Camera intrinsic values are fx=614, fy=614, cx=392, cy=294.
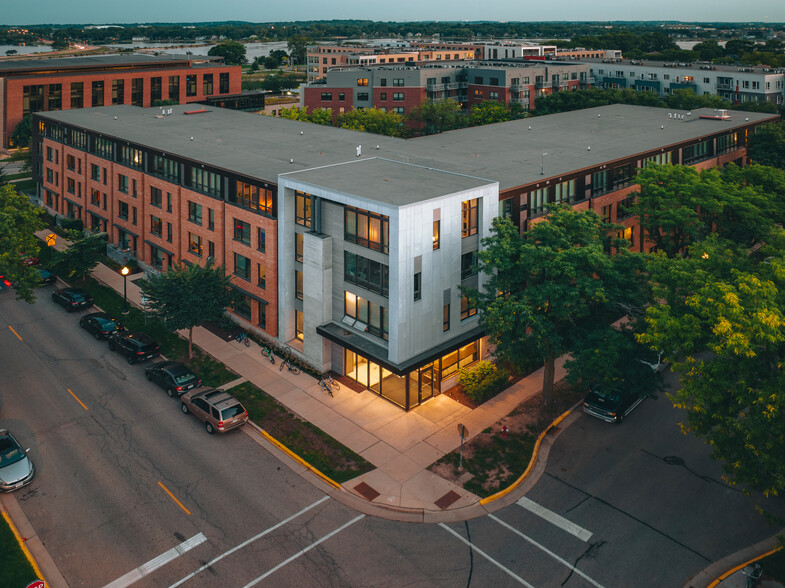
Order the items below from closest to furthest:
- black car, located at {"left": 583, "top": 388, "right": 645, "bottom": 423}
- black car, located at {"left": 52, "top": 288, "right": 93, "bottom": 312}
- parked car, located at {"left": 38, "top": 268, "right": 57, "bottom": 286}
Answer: black car, located at {"left": 583, "top": 388, "right": 645, "bottom": 423}, black car, located at {"left": 52, "top": 288, "right": 93, "bottom": 312}, parked car, located at {"left": 38, "top": 268, "right": 57, "bottom": 286}

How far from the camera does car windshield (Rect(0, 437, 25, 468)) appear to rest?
29.2 metres

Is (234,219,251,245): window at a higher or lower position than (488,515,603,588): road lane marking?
higher

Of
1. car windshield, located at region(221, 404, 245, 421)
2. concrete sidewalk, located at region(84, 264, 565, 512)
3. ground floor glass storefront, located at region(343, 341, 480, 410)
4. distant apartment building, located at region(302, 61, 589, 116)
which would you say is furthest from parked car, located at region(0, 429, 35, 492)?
distant apartment building, located at region(302, 61, 589, 116)

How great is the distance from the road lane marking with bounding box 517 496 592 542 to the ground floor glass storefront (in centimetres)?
959

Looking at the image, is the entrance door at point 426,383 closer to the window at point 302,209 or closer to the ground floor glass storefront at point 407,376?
the ground floor glass storefront at point 407,376

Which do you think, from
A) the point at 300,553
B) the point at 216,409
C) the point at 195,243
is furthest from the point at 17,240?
the point at 300,553

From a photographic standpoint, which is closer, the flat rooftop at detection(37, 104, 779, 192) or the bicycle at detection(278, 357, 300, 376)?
the bicycle at detection(278, 357, 300, 376)

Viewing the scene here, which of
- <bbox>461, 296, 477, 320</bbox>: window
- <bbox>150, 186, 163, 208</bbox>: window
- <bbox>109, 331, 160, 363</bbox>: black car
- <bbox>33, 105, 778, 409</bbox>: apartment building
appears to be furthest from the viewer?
<bbox>150, 186, 163, 208</bbox>: window

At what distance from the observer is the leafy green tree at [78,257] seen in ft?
167

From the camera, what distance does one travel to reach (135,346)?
4100 cm

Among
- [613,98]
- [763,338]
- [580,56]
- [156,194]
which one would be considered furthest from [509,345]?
[580,56]

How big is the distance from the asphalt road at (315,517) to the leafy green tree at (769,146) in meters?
40.4

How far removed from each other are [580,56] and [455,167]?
172 meters

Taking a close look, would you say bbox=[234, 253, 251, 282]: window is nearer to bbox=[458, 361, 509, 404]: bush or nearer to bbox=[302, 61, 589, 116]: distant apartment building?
bbox=[458, 361, 509, 404]: bush
